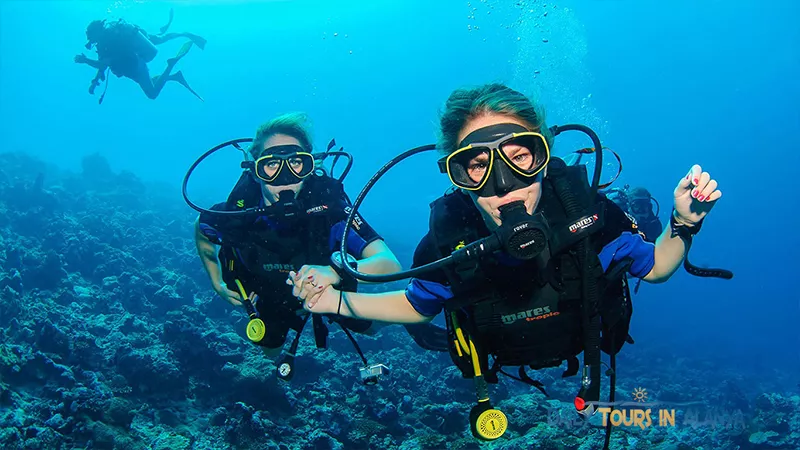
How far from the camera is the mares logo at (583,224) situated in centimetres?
251

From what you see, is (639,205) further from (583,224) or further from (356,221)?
(583,224)

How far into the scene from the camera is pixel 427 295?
305 centimetres

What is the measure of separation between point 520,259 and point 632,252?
0.91m

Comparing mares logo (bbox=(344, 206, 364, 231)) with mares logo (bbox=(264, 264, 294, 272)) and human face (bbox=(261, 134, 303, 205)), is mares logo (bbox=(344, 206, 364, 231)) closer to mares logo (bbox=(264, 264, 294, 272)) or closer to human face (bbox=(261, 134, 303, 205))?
human face (bbox=(261, 134, 303, 205))

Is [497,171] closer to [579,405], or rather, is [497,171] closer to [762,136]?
[579,405]

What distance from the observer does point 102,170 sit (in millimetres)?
34531

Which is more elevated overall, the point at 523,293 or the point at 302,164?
the point at 302,164

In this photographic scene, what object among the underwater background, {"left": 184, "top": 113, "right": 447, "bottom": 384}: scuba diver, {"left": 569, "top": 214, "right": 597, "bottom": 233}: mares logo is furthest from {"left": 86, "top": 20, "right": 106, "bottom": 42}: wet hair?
{"left": 569, "top": 214, "right": 597, "bottom": 233}: mares logo

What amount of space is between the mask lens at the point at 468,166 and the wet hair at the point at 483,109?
0.77 ft

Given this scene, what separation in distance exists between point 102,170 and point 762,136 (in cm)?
15291

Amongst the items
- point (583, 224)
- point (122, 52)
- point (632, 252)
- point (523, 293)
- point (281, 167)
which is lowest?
point (523, 293)

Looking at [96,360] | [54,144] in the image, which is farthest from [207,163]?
[96,360]

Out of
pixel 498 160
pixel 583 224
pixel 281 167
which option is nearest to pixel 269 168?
pixel 281 167

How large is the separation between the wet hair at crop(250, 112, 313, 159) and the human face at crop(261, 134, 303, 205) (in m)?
0.05
